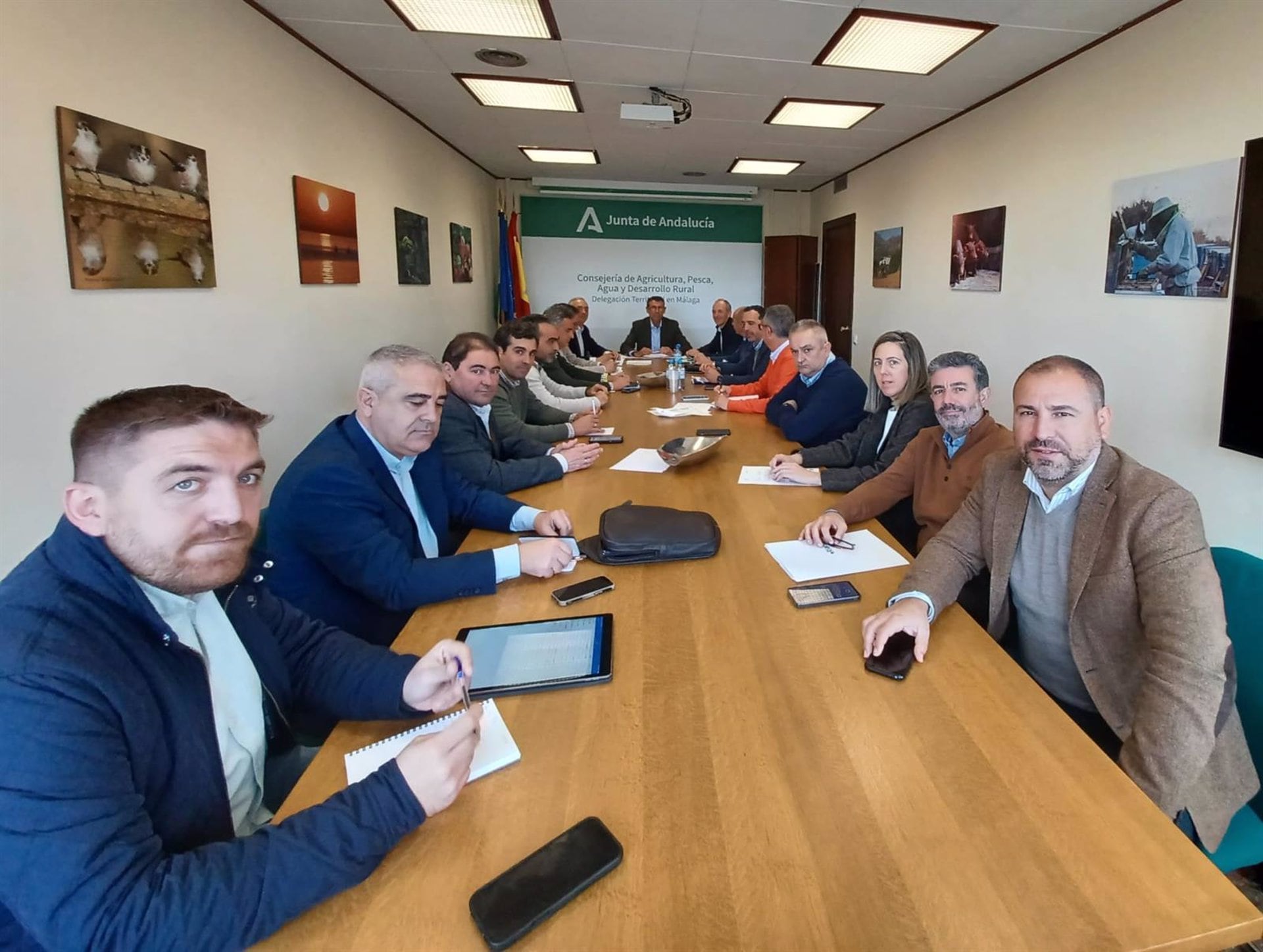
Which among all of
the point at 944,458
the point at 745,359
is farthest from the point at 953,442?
the point at 745,359

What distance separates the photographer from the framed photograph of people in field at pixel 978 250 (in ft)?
14.9

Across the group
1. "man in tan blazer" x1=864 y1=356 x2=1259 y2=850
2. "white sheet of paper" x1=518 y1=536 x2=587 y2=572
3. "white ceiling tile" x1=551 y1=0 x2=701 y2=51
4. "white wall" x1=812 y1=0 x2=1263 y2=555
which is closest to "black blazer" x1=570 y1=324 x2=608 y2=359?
"white wall" x1=812 y1=0 x2=1263 y2=555

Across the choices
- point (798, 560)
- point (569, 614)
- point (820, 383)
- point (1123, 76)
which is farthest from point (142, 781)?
point (1123, 76)

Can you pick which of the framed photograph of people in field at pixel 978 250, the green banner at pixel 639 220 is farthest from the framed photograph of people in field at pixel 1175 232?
the green banner at pixel 639 220

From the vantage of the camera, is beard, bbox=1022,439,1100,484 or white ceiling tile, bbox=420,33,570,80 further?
white ceiling tile, bbox=420,33,570,80

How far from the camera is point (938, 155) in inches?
213

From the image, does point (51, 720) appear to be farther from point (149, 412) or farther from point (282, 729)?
point (282, 729)

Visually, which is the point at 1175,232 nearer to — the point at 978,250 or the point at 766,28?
the point at 978,250

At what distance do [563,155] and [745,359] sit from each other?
2772mm

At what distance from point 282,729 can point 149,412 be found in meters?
0.64

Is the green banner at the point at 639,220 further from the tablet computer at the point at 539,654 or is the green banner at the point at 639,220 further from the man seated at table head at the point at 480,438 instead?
the tablet computer at the point at 539,654

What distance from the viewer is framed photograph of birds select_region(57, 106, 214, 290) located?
2.11 meters

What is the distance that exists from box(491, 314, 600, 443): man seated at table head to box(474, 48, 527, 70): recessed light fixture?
1.44 metres

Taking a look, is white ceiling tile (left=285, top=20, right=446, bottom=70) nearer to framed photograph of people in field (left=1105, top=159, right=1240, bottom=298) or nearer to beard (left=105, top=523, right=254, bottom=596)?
beard (left=105, top=523, right=254, bottom=596)
